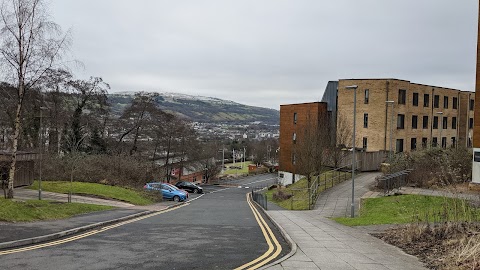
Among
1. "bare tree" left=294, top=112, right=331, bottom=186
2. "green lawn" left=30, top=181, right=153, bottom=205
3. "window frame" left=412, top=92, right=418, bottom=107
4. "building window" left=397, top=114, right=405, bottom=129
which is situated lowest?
"green lawn" left=30, top=181, right=153, bottom=205

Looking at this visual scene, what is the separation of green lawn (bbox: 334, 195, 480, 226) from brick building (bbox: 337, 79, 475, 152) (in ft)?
68.3

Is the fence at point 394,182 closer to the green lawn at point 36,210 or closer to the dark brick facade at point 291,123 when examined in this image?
the green lawn at point 36,210

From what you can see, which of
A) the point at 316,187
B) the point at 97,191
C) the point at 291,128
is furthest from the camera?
the point at 291,128

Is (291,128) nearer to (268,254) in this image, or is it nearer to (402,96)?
(402,96)

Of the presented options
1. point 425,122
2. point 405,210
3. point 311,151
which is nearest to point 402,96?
point 425,122

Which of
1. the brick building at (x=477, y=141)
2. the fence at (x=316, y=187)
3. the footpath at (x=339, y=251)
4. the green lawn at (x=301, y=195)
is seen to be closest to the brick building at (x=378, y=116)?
the fence at (x=316, y=187)

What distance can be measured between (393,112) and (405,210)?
29.6m

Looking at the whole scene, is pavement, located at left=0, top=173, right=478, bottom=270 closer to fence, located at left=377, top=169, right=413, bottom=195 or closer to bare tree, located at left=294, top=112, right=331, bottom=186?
fence, located at left=377, top=169, right=413, bottom=195

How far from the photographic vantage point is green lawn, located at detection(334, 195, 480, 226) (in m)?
13.1

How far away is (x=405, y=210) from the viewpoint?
1728cm

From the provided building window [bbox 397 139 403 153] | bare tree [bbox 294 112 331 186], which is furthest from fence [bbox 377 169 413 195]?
building window [bbox 397 139 403 153]

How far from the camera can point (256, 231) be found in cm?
1443

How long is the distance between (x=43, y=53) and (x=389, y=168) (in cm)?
2413

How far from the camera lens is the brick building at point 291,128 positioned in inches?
1842
